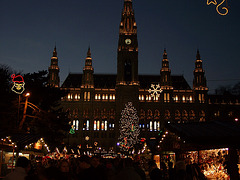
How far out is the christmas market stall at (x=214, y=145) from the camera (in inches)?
474

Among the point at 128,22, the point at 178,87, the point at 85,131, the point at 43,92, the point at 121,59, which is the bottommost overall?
the point at 85,131

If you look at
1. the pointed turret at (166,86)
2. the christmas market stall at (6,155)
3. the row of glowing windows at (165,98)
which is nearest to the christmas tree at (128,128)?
the row of glowing windows at (165,98)

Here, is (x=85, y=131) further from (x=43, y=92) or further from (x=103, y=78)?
(x=43, y=92)

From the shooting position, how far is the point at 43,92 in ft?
102

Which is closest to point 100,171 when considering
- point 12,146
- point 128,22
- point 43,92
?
point 12,146

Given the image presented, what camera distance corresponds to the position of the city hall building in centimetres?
7494

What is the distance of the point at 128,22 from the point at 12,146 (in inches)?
2728

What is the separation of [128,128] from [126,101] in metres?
7.65

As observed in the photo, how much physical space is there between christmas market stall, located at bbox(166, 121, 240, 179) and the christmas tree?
51190 mm

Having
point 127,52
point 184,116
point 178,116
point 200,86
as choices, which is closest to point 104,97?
point 127,52

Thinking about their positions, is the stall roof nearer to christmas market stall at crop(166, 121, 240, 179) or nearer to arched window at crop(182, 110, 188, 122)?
christmas market stall at crop(166, 121, 240, 179)

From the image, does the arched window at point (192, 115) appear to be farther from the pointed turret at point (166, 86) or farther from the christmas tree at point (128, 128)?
the christmas tree at point (128, 128)

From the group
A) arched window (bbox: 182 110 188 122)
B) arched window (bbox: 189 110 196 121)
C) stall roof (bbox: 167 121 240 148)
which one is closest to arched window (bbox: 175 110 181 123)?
arched window (bbox: 182 110 188 122)

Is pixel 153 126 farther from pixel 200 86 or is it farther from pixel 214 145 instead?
pixel 214 145
